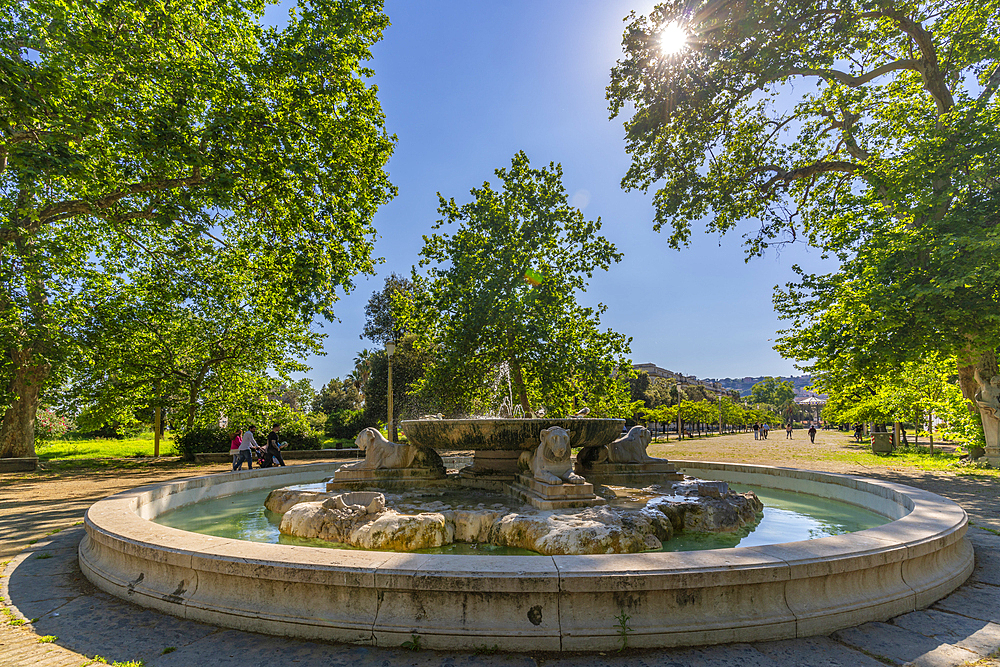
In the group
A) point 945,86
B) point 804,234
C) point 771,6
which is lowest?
point 804,234

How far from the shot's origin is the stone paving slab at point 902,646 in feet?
9.52

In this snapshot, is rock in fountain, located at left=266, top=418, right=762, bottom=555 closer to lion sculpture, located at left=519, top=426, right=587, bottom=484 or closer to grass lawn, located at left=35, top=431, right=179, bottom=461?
lion sculpture, located at left=519, top=426, right=587, bottom=484

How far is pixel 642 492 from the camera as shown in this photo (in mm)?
7293

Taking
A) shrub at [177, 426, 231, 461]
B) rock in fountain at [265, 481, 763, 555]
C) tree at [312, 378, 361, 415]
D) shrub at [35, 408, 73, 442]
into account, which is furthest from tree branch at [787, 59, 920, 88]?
tree at [312, 378, 361, 415]

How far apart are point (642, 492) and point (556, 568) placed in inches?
182

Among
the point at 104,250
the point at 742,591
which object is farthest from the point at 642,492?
the point at 104,250

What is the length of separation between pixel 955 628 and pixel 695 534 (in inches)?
104

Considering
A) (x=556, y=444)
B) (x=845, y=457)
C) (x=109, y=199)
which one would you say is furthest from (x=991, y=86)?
(x=109, y=199)

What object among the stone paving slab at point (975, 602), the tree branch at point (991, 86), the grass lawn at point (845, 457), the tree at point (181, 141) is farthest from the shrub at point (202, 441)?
the tree branch at point (991, 86)

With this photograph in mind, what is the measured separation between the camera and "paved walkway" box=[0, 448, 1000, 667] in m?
2.89

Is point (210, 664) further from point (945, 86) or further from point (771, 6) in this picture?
point (945, 86)

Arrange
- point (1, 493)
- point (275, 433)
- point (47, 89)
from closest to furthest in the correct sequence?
1. point (47, 89)
2. point (1, 493)
3. point (275, 433)

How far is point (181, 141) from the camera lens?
32.1 feet

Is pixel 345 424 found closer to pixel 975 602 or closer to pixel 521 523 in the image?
pixel 521 523
